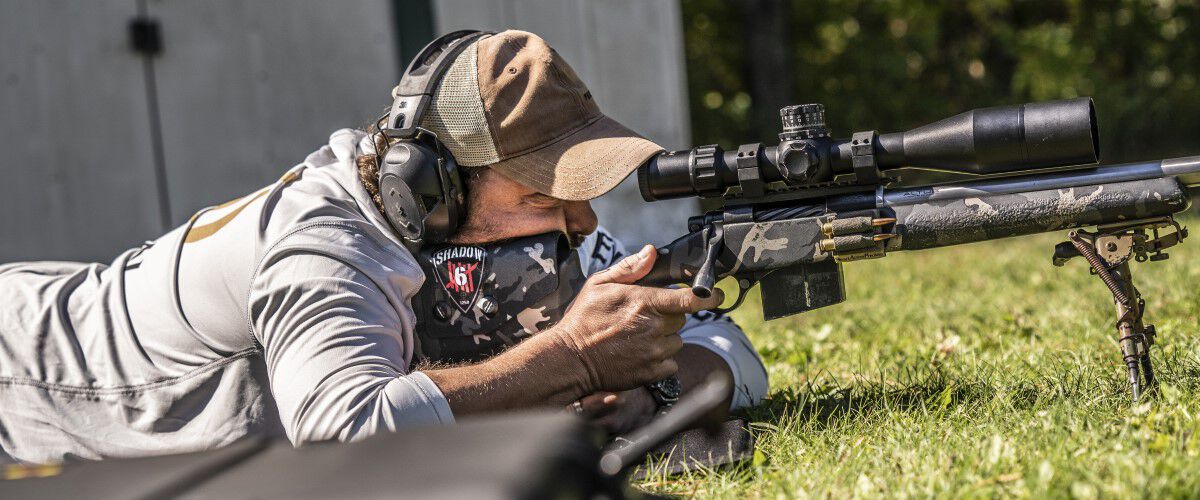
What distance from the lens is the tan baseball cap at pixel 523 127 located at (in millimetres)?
3135

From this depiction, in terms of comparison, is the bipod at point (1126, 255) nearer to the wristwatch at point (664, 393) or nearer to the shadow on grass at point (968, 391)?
the shadow on grass at point (968, 391)

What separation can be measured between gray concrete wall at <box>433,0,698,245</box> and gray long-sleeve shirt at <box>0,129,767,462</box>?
5.18 m

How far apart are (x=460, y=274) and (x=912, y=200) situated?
3.92 feet

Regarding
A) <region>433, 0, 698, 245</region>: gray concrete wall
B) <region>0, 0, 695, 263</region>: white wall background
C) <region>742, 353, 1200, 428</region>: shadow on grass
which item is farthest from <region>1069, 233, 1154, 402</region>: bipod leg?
<region>0, 0, 695, 263</region>: white wall background

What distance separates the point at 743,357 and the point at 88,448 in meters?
1.92

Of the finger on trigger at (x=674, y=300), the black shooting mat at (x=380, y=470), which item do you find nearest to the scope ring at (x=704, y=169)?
the finger on trigger at (x=674, y=300)

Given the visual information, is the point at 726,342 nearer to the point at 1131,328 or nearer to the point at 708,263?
the point at 708,263

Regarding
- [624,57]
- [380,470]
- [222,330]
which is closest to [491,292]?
[222,330]

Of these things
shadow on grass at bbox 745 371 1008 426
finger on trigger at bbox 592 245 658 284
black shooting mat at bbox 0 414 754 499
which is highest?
finger on trigger at bbox 592 245 658 284

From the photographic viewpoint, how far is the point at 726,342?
3691 millimetres

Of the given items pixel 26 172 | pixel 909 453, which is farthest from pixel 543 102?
pixel 26 172

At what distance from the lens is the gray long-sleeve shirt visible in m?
2.74

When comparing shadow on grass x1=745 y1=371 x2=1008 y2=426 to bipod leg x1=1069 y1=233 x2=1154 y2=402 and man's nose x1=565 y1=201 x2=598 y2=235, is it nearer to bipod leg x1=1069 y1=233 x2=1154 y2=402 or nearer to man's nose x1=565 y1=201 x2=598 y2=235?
bipod leg x1=1069 y1=233 x2=1154 y2=402

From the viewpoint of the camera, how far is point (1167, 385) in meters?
2.98
